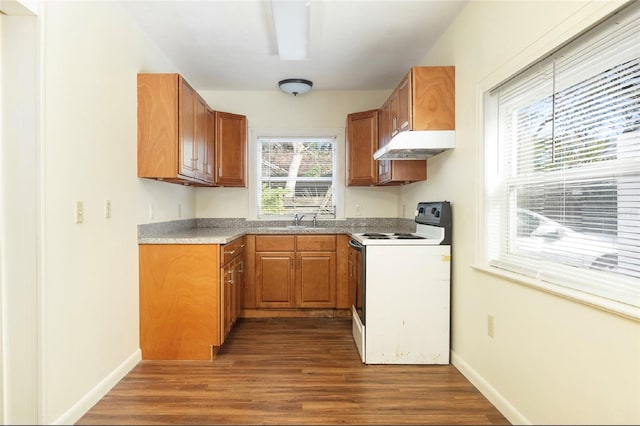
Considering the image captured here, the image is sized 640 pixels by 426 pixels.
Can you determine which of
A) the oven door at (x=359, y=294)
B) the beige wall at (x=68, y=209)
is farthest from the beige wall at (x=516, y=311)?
the beige wall at (x=68, y=209)

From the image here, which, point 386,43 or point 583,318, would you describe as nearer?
point 583,318

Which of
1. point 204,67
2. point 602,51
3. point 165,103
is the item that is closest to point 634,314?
point 602,51

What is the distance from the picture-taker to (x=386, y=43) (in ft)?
8.98

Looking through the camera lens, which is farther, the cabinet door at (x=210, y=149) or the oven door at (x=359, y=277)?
the cabinet door at (x=210, y=149)

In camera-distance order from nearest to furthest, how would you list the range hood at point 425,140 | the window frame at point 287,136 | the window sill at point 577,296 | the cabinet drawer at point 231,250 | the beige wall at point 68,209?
the window sill at point 577,296 < the beige wall at point 68,209 < the range hood at point 425,140 < the cabinet drawer at point 231,250 < the window frame at point 287,136

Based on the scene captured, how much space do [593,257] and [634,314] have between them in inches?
11.6

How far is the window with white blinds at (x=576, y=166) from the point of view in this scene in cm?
120

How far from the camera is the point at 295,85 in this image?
11.4ft

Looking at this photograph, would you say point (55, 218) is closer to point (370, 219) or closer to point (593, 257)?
point (593, 257)

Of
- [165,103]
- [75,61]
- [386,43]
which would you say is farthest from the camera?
[386,43]

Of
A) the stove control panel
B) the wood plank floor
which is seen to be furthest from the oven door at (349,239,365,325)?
the stove control panel

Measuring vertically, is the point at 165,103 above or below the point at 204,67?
below

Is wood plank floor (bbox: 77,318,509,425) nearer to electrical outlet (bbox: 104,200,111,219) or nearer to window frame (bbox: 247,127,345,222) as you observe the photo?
electrical outlet (bbox: 104,200,111,219)

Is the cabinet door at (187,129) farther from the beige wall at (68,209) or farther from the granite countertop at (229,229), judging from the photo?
the granite countertop at (229,229)
